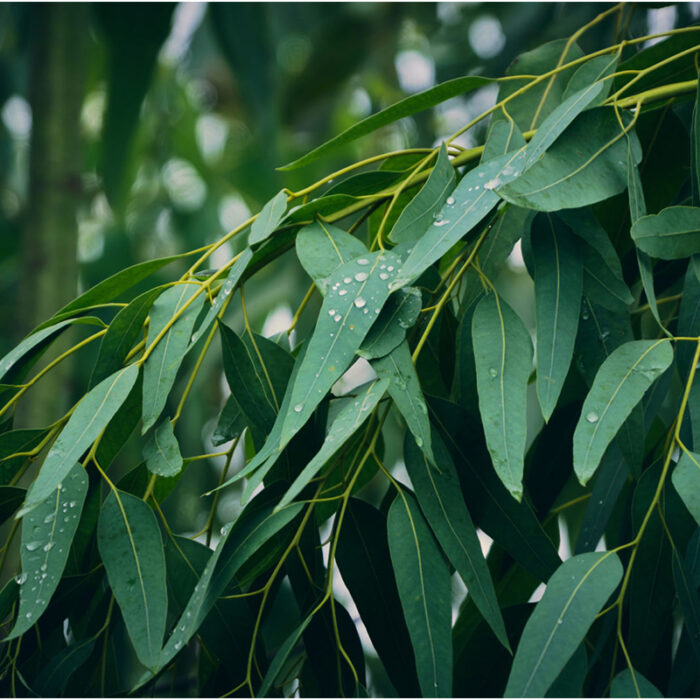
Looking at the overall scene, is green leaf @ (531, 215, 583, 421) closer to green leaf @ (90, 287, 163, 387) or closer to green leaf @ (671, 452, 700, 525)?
green leaf @ (671, 452, 700, 525)

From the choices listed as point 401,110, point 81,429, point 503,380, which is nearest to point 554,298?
point 503,380

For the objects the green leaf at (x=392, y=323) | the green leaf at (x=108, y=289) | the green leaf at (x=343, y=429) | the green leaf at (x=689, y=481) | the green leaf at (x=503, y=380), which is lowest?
the green leaf at (x=689, y=481)

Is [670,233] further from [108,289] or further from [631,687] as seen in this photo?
[108,289]

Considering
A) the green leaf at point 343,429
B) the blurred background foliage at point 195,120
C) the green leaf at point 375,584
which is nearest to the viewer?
the green leaf at point 343,429

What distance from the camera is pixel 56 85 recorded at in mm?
957

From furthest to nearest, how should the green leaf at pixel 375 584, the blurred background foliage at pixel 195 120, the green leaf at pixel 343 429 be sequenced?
the blurred background foliage at pixel 195 120, the green leaf at pixel 375 584, the green leaf at pixel 343 429

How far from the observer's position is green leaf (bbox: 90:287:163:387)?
0.49 meters

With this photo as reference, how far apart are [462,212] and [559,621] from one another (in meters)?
0.21

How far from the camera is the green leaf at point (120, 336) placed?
1.60ft

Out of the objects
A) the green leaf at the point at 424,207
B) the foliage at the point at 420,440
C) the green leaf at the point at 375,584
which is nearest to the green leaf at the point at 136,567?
the foliage at the point at 420,440

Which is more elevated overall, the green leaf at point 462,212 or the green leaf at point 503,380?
the green leaf at point 462,212

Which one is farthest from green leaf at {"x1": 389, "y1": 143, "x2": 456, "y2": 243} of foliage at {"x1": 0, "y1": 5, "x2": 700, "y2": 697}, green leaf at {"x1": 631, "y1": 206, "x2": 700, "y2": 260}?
green leaf at {"x1": 631, "y1": 206, "x2": 700, "y2": 260}

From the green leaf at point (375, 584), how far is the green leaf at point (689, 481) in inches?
7.0

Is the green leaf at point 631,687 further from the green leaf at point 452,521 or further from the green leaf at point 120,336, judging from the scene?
the green leaf at point 120,336
